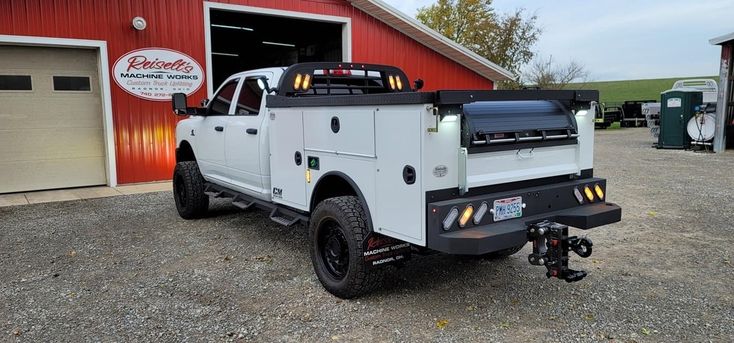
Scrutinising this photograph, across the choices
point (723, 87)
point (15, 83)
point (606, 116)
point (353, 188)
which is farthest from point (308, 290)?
point (606, 116)

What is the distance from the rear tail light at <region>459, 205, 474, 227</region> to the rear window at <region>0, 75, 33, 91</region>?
8700 millimetres

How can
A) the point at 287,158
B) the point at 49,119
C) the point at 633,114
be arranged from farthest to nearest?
the point at 633,114
the point at 49,119
the point at 287,158

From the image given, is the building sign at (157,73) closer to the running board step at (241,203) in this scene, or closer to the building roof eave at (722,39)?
the running board step at (241,203)

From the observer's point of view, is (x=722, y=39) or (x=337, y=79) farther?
(x=722, y=39)

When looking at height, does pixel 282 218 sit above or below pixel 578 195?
below

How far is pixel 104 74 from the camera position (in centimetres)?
928

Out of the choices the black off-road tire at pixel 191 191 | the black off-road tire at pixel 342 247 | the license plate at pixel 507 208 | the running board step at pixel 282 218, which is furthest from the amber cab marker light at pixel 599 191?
the black off-road tire at pixel 191 191

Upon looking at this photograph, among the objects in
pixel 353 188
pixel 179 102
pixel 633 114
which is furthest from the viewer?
pixel 633 114

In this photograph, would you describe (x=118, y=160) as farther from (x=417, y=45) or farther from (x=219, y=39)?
(x=219, y=39)

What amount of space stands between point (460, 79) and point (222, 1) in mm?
6740

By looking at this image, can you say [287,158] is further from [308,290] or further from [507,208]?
[507,208]

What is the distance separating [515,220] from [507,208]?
11 centimetres

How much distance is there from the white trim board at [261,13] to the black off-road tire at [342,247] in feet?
23.2

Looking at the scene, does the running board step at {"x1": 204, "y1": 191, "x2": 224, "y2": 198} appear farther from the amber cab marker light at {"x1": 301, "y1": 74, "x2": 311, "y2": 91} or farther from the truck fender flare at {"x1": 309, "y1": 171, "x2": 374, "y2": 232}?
the truck fender flare at {"x1": 309, "y1": 171, "x2": 374, "y2": 232}
